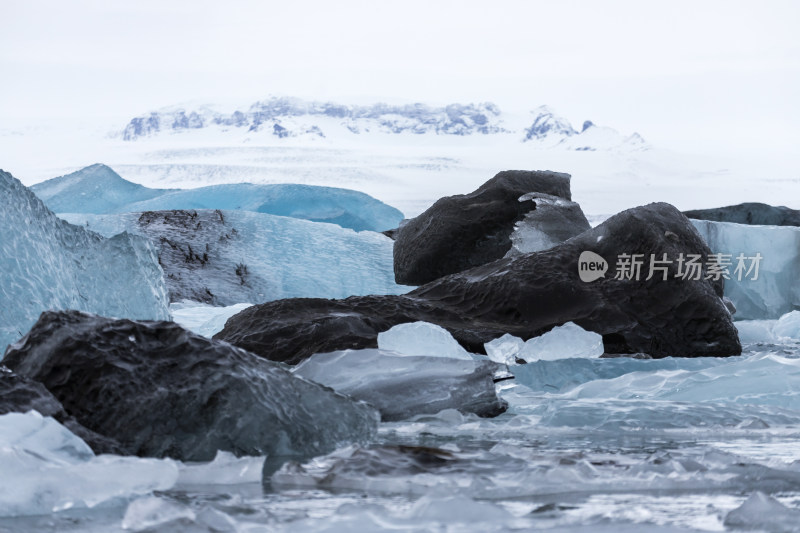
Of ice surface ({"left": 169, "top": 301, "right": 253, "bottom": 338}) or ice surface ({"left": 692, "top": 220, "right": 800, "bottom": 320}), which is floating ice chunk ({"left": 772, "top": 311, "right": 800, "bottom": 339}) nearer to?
ice surface ({"left": 692, "top": 220, "right": 800, "bottom": 320})

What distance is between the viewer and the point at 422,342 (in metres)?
4.36

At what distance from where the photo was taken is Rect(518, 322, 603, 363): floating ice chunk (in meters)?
4.88

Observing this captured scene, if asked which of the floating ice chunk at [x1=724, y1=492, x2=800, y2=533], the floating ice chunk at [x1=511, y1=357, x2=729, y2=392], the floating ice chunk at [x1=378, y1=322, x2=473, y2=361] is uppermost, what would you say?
the floating ice chunk at [x1=724, y1=492, x2=800, y2=533]

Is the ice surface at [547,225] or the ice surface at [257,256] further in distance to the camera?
the ice surface at [257,256]

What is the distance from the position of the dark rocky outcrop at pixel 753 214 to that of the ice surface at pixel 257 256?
423cm

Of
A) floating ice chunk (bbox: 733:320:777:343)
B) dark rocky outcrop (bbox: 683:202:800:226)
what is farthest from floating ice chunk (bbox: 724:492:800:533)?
dark rocky outcrop (bbox: 683:202:800:226)

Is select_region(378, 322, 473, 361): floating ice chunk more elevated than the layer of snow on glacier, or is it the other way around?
the layer of snow on glacier

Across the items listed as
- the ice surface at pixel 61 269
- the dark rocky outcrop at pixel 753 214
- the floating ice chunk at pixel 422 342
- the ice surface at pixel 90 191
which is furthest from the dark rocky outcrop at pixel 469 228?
the ice surface at pixel 90 191

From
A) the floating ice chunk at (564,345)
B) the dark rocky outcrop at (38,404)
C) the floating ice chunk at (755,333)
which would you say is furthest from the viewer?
the floating ice chunk at (755,333)

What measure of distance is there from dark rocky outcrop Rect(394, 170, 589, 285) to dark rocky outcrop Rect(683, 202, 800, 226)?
12.4 ft

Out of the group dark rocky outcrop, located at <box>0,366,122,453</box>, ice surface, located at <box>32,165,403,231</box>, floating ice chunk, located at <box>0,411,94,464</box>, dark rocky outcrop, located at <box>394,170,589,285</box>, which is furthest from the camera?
ice surface, located at <box>32,165,403,231</box>

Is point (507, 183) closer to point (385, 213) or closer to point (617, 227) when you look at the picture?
point (617, 227)

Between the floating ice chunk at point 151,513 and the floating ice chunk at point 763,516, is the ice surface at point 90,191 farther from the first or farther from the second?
the floating ice chunk at point 763,516

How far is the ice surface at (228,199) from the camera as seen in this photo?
49.8 ft
